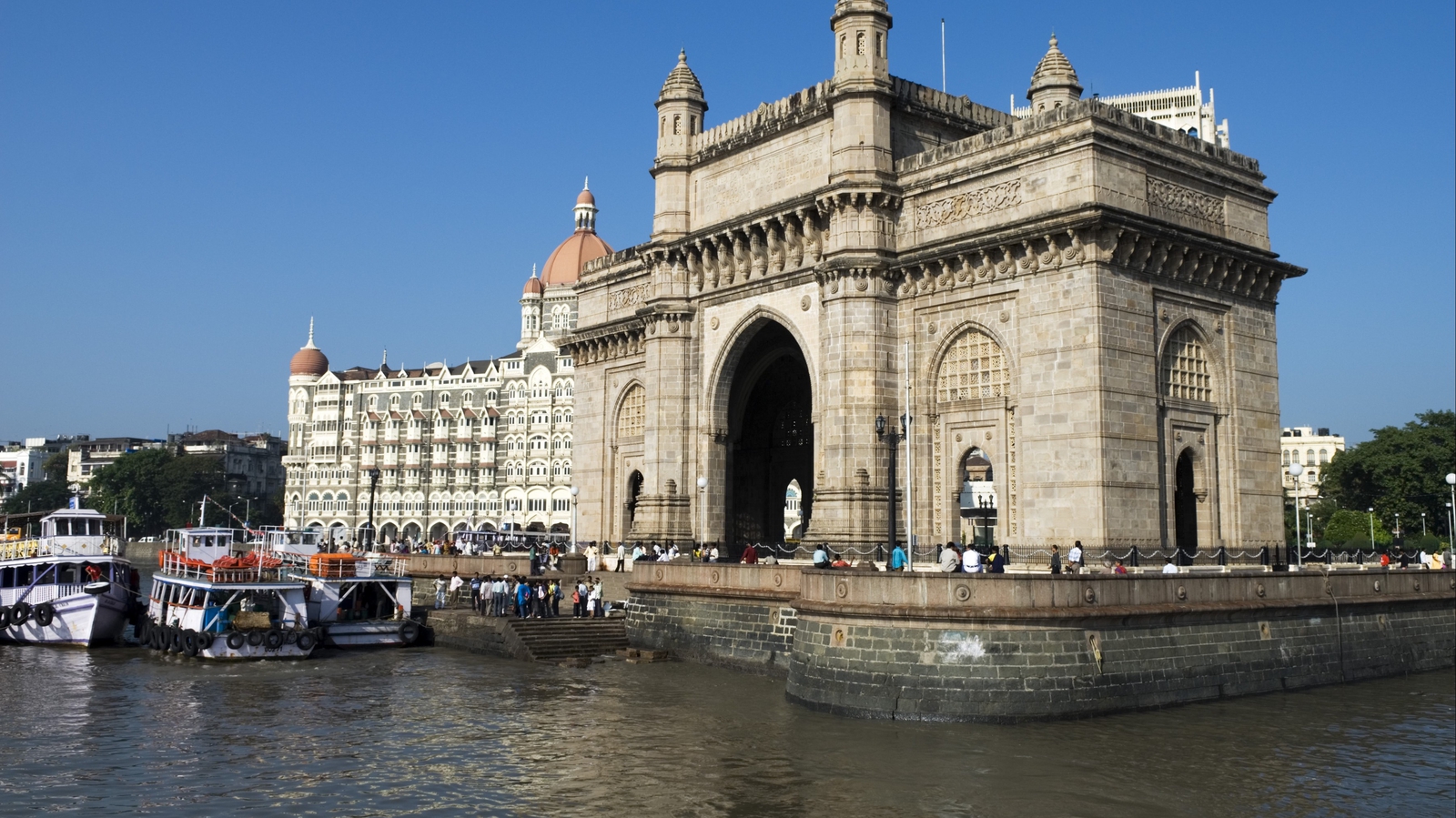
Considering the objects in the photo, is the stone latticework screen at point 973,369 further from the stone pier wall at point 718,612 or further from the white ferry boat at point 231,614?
the white ferry boat at point 231,614

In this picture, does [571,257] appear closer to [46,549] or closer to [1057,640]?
[46,549]

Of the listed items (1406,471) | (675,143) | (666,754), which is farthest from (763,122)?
(1406,471)

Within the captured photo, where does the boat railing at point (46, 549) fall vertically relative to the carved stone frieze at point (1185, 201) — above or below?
below

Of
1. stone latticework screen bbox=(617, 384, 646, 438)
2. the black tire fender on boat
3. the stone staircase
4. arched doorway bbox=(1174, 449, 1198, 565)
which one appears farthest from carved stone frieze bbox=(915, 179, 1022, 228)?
the black tire fender on boat

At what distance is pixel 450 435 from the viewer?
11419 centimetres

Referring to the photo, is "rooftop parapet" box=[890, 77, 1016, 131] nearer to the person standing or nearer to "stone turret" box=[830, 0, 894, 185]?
"stone turret" box=[830, 0, 894, 185]

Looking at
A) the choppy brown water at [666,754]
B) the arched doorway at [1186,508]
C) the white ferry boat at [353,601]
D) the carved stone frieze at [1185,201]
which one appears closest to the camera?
the choppy brown water at [666,754]

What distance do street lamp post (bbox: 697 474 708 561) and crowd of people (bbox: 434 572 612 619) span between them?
13.4 feet

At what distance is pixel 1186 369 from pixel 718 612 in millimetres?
14680

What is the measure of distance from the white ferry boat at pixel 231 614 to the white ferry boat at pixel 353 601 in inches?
36.5

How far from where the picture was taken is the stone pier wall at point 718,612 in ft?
101

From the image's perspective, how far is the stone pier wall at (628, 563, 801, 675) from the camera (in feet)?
101

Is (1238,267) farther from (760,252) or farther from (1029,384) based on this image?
(760,252)

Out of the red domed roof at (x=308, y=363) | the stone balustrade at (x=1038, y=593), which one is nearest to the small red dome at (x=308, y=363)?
the red domed roof at (x=308, y=363)
